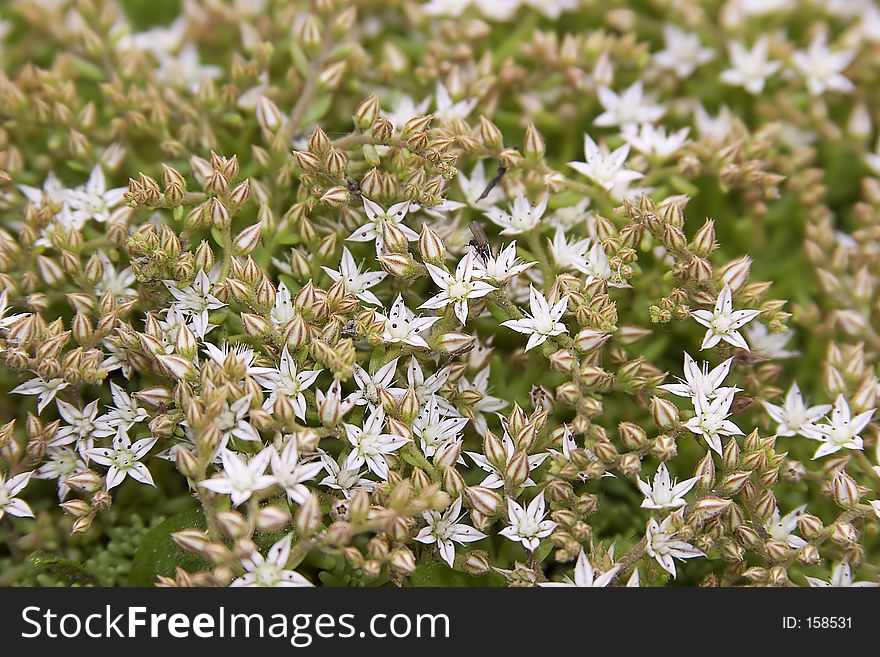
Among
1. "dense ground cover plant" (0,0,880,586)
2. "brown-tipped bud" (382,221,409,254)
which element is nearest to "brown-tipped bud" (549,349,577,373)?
"dense ground cover plant" (0,0,880,586)

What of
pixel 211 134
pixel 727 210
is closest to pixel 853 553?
pixel 727 210

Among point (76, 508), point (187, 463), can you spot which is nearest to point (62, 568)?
point (76, 508)

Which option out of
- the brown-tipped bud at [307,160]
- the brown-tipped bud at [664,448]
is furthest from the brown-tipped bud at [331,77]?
the brown-tipped bud at [664,448]

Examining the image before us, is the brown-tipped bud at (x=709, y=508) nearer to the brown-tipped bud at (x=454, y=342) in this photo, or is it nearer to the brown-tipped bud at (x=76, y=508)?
the brown-tipped bud at (x=454, y=342)

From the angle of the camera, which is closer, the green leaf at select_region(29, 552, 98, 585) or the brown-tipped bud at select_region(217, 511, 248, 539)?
the brown-tipped bud at select_region(217, 511, 248, 539)

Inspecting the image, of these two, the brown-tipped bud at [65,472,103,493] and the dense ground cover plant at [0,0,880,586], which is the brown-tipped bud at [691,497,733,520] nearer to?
the dense ground cover plant at [0,0,880,586]

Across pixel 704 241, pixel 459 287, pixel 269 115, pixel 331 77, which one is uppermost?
pixel 331 77

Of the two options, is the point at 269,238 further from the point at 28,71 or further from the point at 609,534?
the point at 609,534

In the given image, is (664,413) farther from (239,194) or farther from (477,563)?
(239,194)
